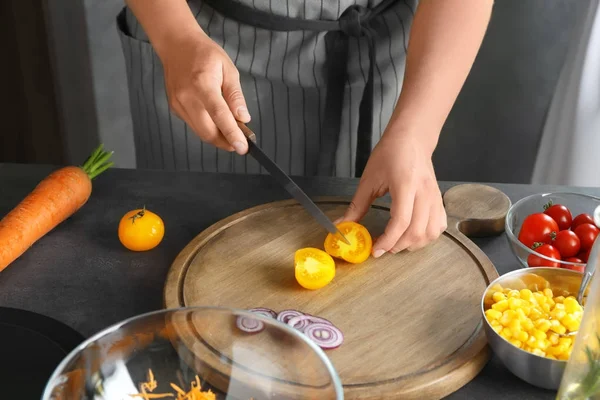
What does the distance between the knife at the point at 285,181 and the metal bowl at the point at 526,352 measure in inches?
11.9

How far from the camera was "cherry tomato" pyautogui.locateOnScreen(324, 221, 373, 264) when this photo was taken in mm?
1314

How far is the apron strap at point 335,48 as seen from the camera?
1665 mm

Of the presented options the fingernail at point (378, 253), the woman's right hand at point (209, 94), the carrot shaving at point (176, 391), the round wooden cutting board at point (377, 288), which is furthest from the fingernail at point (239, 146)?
the carrot shaving at point (176, 391)

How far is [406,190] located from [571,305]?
0.34 m

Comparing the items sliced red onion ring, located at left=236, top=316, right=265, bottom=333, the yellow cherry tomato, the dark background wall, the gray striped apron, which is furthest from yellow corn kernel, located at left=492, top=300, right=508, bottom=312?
the dark background wall

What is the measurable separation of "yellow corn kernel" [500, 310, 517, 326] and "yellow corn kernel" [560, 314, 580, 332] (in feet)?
0.23

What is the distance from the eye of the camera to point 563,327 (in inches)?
41.3

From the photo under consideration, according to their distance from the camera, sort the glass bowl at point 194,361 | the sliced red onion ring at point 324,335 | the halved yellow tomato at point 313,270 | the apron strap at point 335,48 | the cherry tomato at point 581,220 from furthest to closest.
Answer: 1. the apron strap at point 335,48
2. the cherry tomato at point 581,220
3. the halved yellow tomato at point 313,270
4. the sliced red onion ring at point 324,335
5. the glass bowl at point 194,361

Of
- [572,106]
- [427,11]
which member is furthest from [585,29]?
[427,11]

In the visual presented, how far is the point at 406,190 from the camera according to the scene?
4.22ft

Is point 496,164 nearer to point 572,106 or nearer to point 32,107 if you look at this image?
point 572,106

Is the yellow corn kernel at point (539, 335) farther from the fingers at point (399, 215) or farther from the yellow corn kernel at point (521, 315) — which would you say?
the fingers at point (399, 215)

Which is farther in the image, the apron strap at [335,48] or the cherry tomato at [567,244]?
the apron strap at [335,48]

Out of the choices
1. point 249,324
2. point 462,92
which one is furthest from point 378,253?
point 462,92
